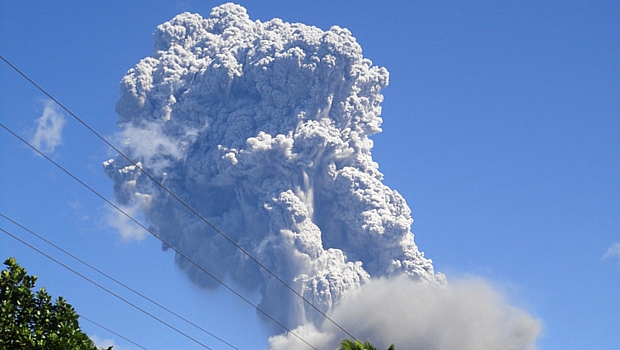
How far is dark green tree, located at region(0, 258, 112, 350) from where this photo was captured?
23.1 m

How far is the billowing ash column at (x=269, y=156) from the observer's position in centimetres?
12888

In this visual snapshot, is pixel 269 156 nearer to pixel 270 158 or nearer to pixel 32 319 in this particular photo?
pixel 270 158

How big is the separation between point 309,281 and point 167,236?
29.4 m

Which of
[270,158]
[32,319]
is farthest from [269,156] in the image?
[32,319]

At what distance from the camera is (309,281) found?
133500 millimetres

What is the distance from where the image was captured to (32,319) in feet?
80.9

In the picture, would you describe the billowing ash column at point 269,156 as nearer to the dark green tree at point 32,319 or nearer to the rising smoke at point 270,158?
the rising smoke at point 270,158

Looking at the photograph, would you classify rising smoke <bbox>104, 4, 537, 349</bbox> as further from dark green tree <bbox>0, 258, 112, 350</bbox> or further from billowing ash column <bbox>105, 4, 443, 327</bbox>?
dark green tree <bbox>0, 258, 112, 350</bbox>

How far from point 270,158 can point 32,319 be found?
10395 centimetres

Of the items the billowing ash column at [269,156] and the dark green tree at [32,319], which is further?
the billowing ash column at [269,156]

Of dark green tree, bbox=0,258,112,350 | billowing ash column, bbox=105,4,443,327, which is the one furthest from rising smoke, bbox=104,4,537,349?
dark green tree, bbox=0,258,112,350

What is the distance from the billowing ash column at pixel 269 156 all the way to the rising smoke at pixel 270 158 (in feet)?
0.72

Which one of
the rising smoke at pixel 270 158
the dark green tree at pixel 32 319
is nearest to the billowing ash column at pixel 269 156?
the rising smoke at pixel 270 158

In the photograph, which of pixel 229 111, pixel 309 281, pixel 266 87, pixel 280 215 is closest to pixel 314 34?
pixel 266 87
